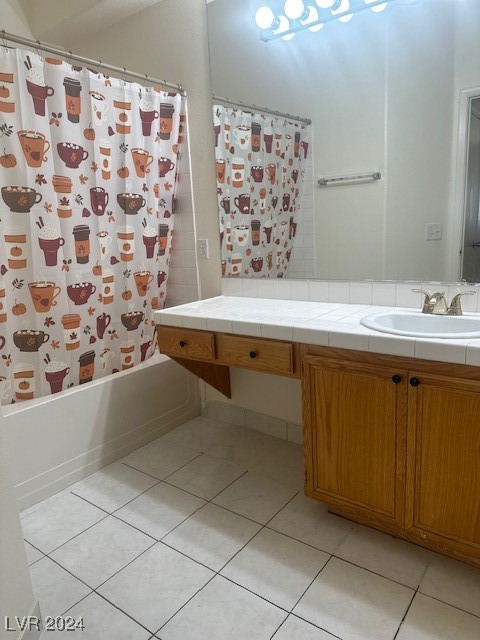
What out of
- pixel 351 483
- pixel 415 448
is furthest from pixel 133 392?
pixel 415 448

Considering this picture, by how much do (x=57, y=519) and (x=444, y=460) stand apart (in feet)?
5.12

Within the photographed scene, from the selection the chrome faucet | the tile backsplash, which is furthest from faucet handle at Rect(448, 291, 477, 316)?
the tile backsplash

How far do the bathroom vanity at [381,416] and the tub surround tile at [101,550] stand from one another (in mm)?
726

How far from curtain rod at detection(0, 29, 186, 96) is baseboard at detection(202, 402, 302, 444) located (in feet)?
5.95

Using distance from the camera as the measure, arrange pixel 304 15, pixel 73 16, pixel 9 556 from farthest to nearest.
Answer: pixel 73 16
pixel 304 15
pixel 9 556

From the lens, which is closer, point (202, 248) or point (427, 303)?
point (427, 303)

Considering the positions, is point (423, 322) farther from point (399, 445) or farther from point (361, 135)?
point (361, 135)

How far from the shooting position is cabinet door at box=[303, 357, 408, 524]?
59.0 inches

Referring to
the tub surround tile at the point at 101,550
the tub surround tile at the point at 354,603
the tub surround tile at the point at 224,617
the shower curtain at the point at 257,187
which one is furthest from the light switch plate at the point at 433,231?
the tub surround tile at the point at 101,550

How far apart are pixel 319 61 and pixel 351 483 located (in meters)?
1.79

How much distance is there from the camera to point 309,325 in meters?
1.65

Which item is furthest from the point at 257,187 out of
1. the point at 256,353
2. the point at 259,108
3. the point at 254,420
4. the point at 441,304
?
the point at 254,420

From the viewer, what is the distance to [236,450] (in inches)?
95.2

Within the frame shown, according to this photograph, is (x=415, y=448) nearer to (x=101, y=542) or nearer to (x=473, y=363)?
(x=473, y=363)
